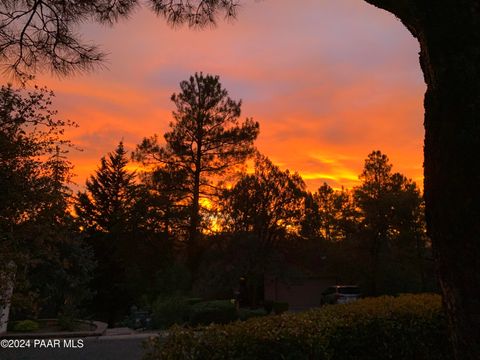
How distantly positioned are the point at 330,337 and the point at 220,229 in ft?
71.1

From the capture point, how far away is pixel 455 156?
2.35 m

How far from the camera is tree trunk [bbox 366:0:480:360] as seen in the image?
225 centimetres

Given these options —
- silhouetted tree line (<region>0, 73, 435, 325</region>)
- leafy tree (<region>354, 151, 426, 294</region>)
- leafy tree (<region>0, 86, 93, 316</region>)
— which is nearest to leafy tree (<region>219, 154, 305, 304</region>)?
silhouetted tree line (<region>0, 73, 435, 325</region>)

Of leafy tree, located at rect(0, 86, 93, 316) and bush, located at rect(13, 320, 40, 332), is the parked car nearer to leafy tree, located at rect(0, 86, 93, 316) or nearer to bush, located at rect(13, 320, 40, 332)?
bush, located at rect(13, 320, 40, 332)

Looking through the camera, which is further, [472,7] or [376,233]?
[376,233]

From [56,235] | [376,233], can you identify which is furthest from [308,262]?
[56,235]

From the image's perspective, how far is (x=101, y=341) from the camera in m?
11.8

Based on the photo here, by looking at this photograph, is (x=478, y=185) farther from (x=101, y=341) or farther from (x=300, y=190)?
(x=300, y=190)

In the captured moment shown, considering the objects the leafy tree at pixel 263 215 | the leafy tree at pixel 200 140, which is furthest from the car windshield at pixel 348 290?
the leafy tree at pixel 200 140

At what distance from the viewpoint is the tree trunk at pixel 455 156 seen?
7.39 feet

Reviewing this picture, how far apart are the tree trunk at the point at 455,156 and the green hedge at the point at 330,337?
2597 mm

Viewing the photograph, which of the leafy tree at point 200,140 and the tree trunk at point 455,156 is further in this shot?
the leafy tree at point 200,140

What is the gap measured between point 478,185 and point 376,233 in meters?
29.5

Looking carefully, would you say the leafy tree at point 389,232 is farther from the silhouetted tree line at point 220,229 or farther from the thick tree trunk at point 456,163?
the thick tree trunk at point 456,163
